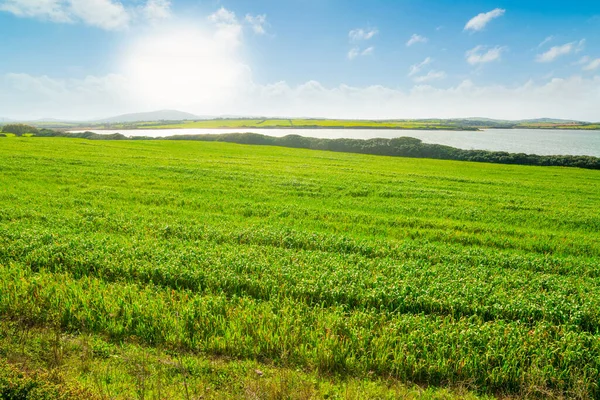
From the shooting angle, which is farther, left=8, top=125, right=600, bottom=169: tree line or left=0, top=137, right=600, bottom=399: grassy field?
left=8, top=125, right=600, bottom=169: tree line

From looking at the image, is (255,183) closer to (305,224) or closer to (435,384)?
(305,224)

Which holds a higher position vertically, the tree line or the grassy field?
the tree line

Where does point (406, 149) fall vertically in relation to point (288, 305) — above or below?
above

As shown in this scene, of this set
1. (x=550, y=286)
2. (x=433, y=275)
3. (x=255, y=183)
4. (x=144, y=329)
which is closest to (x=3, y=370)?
(x=144, y=329)

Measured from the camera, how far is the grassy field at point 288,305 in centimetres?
477

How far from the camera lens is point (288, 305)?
6469mm

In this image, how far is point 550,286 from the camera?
309 inches

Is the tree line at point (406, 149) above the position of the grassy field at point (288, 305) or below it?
above

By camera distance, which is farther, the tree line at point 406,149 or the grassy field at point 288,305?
the tree line at point 406,149

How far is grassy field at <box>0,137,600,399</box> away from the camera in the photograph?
188 inches

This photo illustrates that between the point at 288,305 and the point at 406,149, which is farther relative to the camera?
the point at 406,149

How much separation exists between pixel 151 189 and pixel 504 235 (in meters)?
17.7

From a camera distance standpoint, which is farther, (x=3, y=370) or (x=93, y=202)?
(x=93, y=202)

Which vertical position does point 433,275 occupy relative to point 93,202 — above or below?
below
